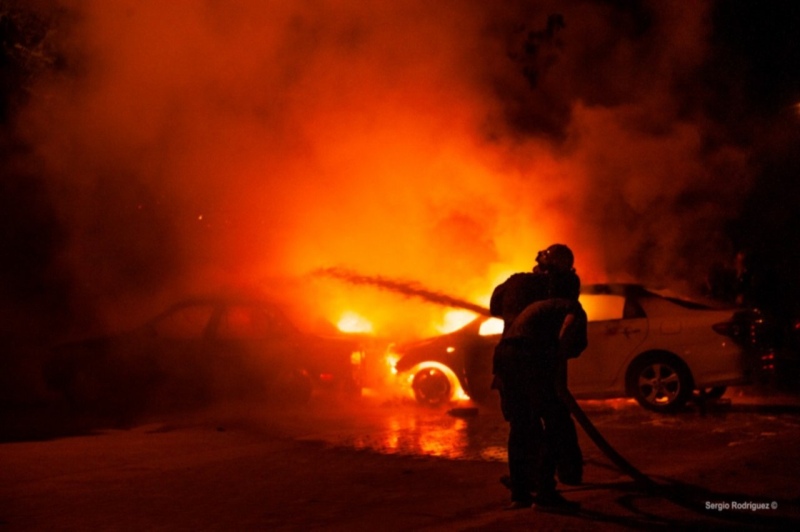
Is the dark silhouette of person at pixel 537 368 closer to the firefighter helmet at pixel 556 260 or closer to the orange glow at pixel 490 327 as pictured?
the firefighter helmet at pixel 556 260

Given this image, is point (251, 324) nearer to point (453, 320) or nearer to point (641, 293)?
point (453, 320)

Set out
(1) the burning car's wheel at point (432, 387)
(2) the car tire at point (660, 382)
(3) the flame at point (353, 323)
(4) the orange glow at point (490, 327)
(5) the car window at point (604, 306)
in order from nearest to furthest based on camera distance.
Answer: (2) the car tire at point (660, 382) → (5) the car window at point (604, 306) → (4) the orange glow at point (490, 327) → (1) the burning car's wheel at point (432, 387) → (3) the flame at point (353, 323)

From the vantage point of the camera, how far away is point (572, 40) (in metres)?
15.0

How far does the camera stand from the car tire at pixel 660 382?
32.9 feet

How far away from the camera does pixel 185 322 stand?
12.3 meters

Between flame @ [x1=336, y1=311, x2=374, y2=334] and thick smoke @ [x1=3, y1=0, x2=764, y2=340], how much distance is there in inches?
7.9

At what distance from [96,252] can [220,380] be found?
567 cm

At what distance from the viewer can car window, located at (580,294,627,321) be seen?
1053 cm

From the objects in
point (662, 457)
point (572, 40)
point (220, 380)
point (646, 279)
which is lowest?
point (662, 457)

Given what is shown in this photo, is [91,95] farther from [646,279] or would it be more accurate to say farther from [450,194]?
[646,279]

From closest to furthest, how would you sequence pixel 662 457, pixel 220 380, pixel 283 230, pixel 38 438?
pixel 662 457 < pixel 38 438 < pixel 220 380 < pixel 283 230

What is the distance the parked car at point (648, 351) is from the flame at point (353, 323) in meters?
2.66

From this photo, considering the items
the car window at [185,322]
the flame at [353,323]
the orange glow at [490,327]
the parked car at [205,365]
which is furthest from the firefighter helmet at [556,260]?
the flame at [353,323]

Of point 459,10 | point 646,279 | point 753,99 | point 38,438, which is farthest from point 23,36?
point 753,99
